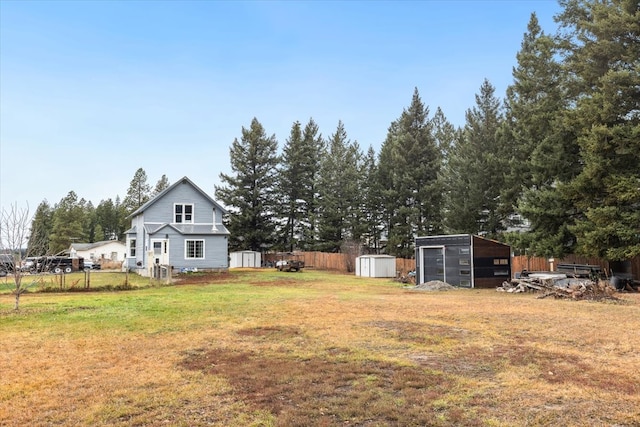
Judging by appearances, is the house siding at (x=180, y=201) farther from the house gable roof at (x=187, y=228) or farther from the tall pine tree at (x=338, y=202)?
the tall pine tree at (x=338, y=202)

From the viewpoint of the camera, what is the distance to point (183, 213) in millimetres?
33500

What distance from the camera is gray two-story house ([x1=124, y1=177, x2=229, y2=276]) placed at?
31484 millimetres

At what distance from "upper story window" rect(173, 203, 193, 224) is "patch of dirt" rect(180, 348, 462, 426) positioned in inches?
1082

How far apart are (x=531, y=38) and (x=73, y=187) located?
8726 cm

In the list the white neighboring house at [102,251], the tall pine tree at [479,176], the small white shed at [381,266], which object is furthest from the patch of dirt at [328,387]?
the white neighboring house at [102,251]

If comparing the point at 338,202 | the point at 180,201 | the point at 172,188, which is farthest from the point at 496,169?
the point at 172,188

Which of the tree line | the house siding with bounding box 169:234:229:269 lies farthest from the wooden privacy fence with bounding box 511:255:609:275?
the house siding with bounding box 169:234:229:269

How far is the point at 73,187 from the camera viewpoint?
285 feet

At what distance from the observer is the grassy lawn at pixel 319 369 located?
465 centimetres

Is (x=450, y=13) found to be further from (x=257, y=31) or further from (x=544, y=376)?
(x=544, y=376)

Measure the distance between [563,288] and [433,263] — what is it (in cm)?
810

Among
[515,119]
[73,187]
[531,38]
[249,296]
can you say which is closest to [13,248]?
[249,296]

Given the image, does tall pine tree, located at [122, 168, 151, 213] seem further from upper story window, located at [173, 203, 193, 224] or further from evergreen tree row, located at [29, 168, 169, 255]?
upper story window, located at [173, 203, 193, 224]

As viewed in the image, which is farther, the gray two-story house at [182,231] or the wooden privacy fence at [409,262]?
the gray two-story house at [182,231]
